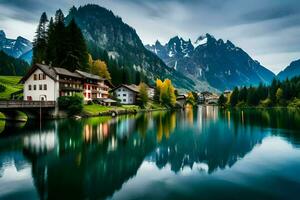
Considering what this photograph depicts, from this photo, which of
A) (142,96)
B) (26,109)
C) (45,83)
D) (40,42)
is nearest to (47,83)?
(45,83)

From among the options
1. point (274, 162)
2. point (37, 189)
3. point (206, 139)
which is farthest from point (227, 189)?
point (206, 139)

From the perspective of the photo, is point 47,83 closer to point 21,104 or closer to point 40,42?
point 21,104

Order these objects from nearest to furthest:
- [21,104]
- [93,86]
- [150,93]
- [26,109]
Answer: [21,104] < [26,109] < [93,86] < [150,93]

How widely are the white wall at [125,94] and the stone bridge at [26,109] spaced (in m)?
63.6

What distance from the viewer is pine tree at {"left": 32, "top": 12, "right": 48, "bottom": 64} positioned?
11389 centimetres

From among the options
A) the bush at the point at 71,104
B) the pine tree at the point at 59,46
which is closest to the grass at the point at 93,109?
the bush at the point at 71,104

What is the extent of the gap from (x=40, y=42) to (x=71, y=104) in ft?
194

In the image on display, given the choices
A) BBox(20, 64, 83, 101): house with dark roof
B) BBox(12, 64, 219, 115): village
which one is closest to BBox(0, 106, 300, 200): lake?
BBox(20, 64, 83, 101): house with dark roof

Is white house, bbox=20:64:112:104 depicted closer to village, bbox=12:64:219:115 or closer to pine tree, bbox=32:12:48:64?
village, bbox=12:64:219:115

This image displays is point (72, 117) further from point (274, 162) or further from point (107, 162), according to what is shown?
point (274, 162)

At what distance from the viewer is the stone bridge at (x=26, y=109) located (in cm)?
5847

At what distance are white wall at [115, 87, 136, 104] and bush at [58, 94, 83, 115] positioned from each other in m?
59.5

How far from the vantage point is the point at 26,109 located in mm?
68375

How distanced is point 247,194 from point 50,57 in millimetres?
104564
